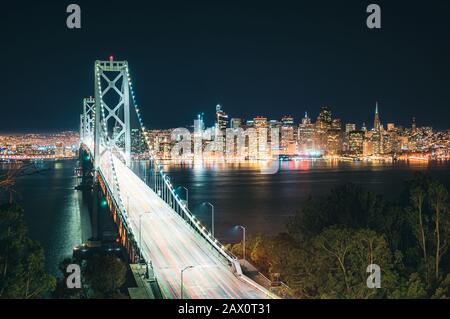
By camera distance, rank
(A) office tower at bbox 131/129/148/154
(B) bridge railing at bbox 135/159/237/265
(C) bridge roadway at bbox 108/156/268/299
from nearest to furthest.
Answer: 1. (C) bridge roadway at bbox 108/156/268/299
2. (B) bridge railing at bbox 135/159/237/265
3. (A) office tower at bbox 131/129/148/154

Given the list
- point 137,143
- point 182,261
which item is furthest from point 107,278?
point 137,143

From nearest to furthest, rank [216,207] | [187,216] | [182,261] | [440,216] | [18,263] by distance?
1. [18,263]
2. [182,261]
3. [440,216]
4. [187,216]
5. [216,207]

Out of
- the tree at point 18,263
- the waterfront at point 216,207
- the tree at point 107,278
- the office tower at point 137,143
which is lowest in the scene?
the waterfront at point 216,207

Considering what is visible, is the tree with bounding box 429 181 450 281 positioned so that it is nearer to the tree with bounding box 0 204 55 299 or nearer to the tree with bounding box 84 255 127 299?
the tree with bounding box 84 255 127 299

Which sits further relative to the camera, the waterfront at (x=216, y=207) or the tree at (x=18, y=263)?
the waterfront at (x=216, y=207)

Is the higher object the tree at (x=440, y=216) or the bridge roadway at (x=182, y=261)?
the tree at (x=440, y=216)

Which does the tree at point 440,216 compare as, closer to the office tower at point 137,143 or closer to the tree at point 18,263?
the tree at point 18,263

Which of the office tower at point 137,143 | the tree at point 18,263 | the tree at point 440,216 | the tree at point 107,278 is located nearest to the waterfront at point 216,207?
the tree at point 18,263

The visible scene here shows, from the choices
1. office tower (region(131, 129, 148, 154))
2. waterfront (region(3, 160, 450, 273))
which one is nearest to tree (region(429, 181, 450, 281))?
waterfront (region(3, 160, 450, 273))

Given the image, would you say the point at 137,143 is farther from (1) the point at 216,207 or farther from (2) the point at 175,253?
(2) the point at 175,253
